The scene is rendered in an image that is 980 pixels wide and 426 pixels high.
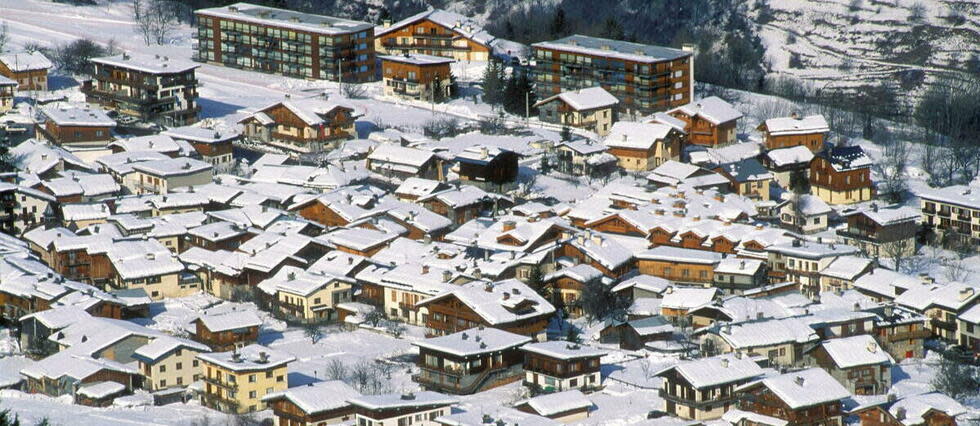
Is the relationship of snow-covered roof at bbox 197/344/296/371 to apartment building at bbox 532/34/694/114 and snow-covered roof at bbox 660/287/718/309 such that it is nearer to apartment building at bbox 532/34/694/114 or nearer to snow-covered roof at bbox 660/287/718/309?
snow-covered roof at bbox 660/287/718/309

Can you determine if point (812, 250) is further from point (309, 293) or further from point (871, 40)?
point (871, 40)

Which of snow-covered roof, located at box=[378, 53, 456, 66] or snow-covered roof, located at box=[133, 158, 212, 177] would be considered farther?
snow-covered roof, located at box=[378, 53, 456, 66]

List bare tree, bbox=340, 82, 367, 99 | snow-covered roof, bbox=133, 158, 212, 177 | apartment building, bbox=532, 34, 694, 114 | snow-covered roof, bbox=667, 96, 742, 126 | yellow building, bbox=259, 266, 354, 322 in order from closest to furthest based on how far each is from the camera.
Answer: yellow building, bbox=259, 266, 354, 322
snow-covered roof, bbox=133, 158, 212, 177
snow-covered roof, bbox=667, 96, 742, 126
apartment building, bbox=532, 34, 694, 114
bare tree, bbox=340, 82, 367, 99

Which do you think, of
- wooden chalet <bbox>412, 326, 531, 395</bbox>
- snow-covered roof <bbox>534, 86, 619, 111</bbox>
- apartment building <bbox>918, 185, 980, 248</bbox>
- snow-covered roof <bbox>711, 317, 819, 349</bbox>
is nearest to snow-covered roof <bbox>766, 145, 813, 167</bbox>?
apartment building <bbox>918, 185, 980, 248</bbox>

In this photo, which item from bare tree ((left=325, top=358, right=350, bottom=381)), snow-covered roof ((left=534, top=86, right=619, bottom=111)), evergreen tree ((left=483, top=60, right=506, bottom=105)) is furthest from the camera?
evergreen tree ((left=483, top=60, right=506, bottom=105))

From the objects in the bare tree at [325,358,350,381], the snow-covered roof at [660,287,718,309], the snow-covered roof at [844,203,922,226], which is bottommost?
the bare tree at [325,358,350,381]

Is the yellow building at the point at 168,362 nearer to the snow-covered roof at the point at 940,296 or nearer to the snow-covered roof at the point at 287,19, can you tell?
the snow-covered roof at the point at 940,296

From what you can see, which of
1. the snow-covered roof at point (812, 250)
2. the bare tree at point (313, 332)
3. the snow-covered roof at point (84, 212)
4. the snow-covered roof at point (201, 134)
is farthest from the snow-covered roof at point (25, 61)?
the snow-covered roof at point (812, 250)
